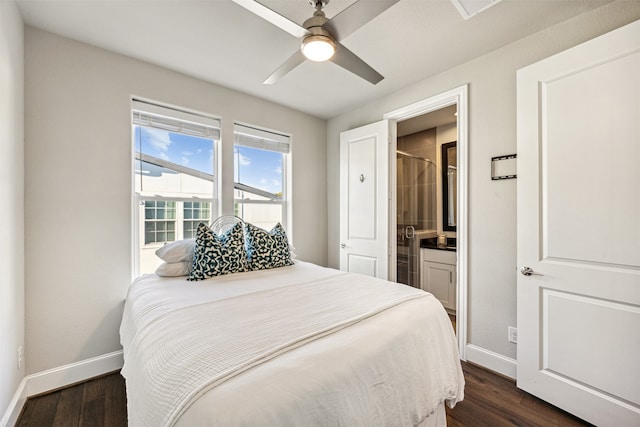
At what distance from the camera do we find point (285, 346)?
3.36 ft

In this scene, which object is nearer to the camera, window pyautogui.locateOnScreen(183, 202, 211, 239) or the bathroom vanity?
window pyautogui.locateOnScreen(183, 202, 211, 239)

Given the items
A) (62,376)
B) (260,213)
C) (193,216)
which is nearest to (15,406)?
(62,376)

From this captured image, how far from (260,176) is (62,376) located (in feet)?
7.78

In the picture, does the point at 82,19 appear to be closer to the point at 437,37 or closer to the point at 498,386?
the point at 437,37

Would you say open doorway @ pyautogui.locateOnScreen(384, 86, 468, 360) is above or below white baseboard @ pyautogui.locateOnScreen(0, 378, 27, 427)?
above

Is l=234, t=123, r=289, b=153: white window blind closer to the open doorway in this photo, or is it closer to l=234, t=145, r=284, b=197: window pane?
l=234, t=145, r=284, b=197: window pane

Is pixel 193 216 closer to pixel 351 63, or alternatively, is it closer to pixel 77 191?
pixel 77 191

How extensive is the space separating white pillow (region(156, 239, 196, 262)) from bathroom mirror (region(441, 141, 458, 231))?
332 cm

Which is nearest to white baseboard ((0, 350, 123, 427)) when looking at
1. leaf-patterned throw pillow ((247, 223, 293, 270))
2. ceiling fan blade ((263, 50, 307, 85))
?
leaf-patterned throw pillow ((247, 223, 293, 270))

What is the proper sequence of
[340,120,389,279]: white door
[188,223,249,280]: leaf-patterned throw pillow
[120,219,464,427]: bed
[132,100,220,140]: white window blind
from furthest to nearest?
[340,120,389,279]: white door
[132,100,220,140]: white window blind
[188,223,249,280]: leaf-patterned throw pillow
[120,219,464,427]: bed

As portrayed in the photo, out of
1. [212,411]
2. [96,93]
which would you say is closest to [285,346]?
[212,411]

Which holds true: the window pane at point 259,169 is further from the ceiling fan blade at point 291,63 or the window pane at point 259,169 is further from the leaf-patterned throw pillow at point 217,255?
the ceiling fan blade at point 291,63

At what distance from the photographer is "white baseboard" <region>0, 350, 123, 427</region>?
5.68ft

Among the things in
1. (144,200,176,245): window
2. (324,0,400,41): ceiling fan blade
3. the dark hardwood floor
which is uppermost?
(324,0,400,41): ceiling fan blade
